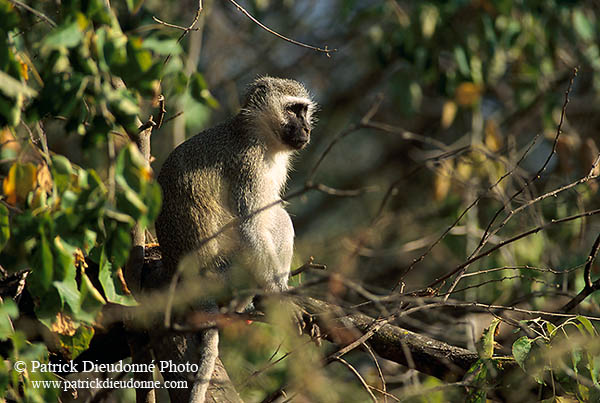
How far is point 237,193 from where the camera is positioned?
4629mm

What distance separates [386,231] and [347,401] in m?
4.56

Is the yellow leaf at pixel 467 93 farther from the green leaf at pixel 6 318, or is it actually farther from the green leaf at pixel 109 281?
the green leaf at pixel 6 318

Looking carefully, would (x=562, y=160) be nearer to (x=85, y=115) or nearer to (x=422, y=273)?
(x=422, y=273)

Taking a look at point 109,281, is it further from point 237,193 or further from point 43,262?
point 237,193

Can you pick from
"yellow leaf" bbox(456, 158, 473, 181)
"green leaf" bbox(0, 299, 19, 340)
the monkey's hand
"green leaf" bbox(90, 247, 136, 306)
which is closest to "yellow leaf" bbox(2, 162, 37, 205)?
"green leaf" bbox(90, 247, 136, 306)

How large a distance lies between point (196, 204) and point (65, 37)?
7.25 feet

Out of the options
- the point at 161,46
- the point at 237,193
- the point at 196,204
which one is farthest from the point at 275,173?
the point at 161,46

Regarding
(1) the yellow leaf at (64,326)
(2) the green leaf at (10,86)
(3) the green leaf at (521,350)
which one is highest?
(2) the green leaf at (10,86)

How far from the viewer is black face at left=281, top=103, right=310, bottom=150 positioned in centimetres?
498

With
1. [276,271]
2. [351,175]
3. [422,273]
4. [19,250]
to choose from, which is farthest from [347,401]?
[351,175]

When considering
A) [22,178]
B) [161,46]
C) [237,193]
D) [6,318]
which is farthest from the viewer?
[237,193]

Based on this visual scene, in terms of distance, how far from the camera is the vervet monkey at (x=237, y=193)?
13.9 ft

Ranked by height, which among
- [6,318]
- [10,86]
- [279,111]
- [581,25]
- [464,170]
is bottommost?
[464,170]

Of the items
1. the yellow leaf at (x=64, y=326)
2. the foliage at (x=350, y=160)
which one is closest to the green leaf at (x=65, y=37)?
the foliage at (x=350, y=160)
